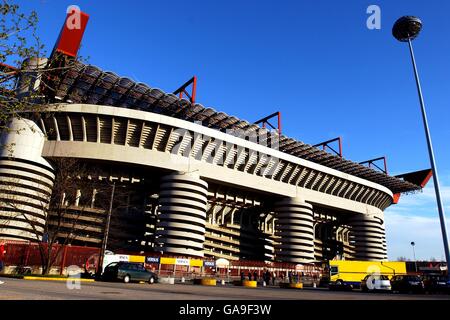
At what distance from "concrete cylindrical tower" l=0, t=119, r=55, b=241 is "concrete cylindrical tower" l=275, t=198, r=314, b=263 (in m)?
36.2

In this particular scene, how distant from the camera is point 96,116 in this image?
43.3 metres

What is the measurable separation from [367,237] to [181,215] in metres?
43.4

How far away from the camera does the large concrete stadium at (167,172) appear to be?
42.1m

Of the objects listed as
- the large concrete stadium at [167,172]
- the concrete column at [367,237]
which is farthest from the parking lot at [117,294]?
the concrete column at [367,237]

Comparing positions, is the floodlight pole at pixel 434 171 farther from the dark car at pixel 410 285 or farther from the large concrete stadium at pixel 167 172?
the large concrete stadium at pixel 167 172

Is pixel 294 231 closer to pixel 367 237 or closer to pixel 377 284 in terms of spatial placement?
pixel 367 237

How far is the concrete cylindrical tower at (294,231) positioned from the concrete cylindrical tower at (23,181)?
36.2m

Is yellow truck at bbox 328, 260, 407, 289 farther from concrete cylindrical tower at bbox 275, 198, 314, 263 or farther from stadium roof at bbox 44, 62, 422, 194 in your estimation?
stadium roof at bbox 44, 62, 422, 194

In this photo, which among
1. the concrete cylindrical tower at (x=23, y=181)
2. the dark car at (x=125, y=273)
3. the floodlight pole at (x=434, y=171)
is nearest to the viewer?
the floodlight pole at (x=434, y=171)

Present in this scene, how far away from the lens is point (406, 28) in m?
21.2

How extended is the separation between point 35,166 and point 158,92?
57.4ft

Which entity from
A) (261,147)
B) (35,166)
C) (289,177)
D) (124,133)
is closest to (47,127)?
(35,166)
